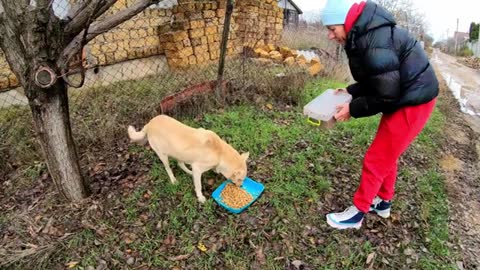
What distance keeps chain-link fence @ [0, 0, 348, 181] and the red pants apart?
251cm

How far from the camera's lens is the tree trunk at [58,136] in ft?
8.42

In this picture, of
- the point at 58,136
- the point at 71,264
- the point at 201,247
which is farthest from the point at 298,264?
the point at 58,136

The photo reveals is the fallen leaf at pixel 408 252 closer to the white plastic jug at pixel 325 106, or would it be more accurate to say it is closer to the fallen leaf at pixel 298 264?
the fallen leaf at pixel 298 264

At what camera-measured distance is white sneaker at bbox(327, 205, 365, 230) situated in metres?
2.95

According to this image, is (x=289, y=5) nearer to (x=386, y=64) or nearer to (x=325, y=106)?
(x=325, y=106)

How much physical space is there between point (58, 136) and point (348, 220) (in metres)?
2.64

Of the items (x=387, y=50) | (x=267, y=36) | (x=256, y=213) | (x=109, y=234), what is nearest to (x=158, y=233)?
(x=109, y=234)

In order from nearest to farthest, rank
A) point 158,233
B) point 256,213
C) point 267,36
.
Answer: point 158,233 → point 256,213 → point 267,36

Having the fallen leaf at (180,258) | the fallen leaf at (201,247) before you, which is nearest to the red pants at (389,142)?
the fallen leaf at (201,247)

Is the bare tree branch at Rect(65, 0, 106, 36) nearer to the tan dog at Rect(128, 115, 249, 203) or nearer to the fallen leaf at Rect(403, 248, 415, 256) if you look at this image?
the tan dog at Rect(128, 115, 249, 203)

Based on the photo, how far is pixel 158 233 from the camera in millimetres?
2885

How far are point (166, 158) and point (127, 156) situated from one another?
0.89 m

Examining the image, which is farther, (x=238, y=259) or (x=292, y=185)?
(x=292, y=185)

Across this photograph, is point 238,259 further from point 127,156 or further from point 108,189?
point 127,156
